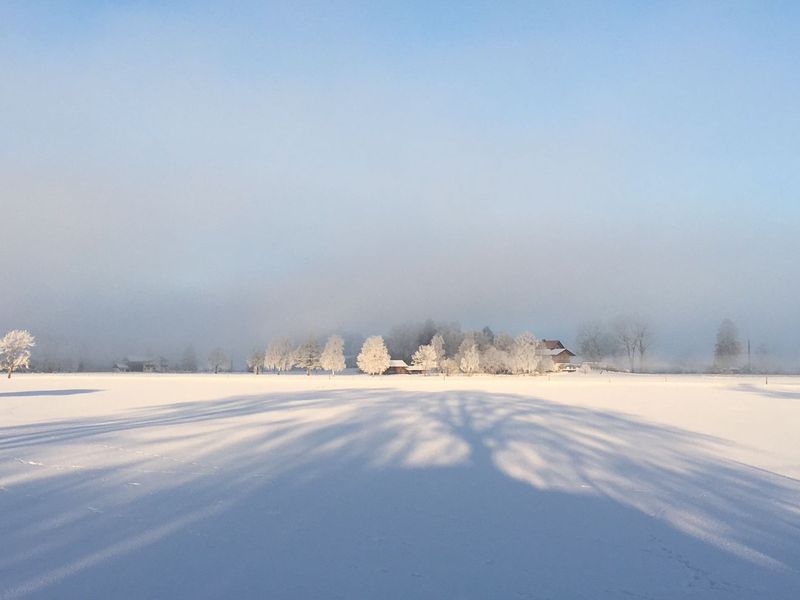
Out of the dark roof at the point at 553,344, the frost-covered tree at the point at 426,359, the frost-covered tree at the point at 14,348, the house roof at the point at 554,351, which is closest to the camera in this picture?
the frost-covered tree at the point at 14,348

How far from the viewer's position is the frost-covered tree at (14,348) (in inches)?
3593

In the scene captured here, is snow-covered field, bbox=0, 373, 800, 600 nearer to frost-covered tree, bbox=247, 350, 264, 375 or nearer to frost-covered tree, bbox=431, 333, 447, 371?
frost-covered tree, bbox=431, 333, 447, 371

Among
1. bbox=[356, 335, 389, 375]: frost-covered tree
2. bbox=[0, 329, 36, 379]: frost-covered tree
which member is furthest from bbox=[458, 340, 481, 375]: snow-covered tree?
bbox=[0, 329, 36, 379]: frost-covered tree

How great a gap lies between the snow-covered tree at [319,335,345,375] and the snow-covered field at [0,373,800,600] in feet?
298

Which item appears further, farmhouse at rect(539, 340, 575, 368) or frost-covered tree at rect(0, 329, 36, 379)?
farmhouse at rect(539, 340, 575, 368)

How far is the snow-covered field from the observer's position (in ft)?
19.4

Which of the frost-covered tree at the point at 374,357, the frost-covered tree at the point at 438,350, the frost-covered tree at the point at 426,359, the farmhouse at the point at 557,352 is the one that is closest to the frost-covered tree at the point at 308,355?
the frost-covered tree at the point at 374,357

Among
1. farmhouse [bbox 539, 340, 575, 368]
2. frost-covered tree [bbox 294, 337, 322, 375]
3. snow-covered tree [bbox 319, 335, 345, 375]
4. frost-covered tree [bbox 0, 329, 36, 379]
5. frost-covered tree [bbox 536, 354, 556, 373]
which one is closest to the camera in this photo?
frost-covered tree [bbox 0, 329, 36, 379]

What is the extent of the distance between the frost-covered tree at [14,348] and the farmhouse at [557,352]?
101367 millimetres

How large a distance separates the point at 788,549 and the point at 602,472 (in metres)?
4.57

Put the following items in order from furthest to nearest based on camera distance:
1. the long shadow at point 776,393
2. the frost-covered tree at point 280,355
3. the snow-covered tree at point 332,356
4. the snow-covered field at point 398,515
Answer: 1. the frost-covered tree at point 280,355
2. the snow-covered tree at point 332,356
3. the long shadow at point 776,393
4. the snow-covered field at point 398,515

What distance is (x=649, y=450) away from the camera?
14000 mm

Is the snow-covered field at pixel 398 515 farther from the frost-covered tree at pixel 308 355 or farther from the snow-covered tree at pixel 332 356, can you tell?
the frost-covered tree at pixel 308 355

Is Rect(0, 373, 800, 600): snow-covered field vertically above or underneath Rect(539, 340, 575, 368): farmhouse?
underneath
